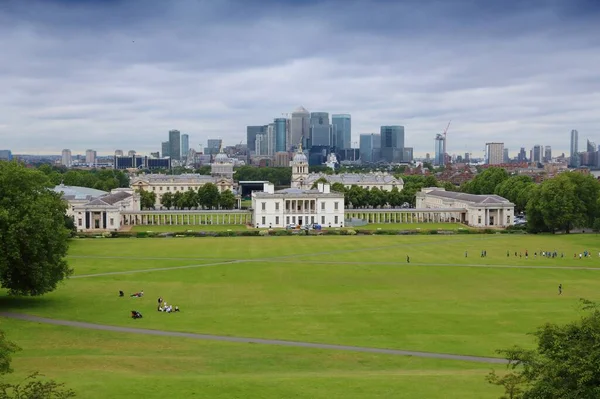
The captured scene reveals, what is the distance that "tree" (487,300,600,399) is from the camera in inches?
948

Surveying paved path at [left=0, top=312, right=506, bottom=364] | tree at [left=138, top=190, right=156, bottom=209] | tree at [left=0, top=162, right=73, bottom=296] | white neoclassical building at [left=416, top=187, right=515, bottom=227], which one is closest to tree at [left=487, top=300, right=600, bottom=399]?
paved path at [left=0, top=312, right=506, bottom=364]

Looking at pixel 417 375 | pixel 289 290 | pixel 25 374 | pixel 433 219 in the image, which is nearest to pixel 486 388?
pixel 417 375

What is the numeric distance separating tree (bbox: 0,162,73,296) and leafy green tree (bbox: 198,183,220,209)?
3992 inches

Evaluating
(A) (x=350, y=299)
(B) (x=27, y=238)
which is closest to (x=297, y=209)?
(A) (x=350, y=299)

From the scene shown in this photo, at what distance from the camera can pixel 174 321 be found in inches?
1908

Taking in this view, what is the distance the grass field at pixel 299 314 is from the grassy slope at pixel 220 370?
97 millimetres

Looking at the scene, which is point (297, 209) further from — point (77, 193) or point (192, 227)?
point (77, 193)

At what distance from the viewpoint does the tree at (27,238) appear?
5169 cm

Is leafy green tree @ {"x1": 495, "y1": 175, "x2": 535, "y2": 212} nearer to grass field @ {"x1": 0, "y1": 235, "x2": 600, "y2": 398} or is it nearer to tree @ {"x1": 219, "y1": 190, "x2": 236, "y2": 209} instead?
grass field @ {"x1": 0, "y1": 235, "x2": 600, "y2": 398}

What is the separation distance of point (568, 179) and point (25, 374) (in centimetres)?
10236

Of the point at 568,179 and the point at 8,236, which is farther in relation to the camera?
the point at 568,179

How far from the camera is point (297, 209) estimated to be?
139375mm

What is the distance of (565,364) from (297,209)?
115047 mm

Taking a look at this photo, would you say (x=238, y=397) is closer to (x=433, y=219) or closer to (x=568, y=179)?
(x=568, y=179)
